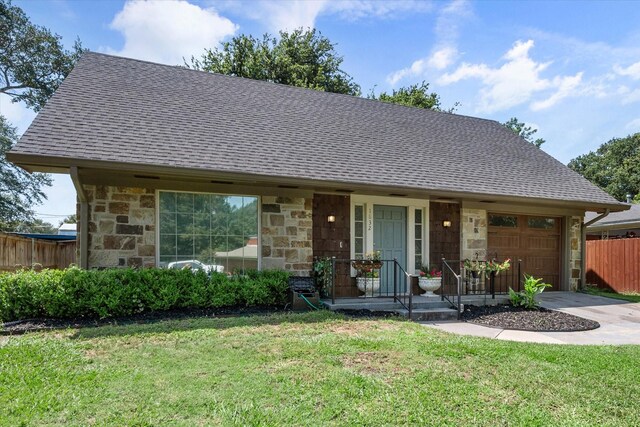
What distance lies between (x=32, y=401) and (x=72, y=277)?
2915 mm

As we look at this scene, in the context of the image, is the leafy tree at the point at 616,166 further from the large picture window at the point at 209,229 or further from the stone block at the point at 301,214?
the large picture window at the point at 209,229

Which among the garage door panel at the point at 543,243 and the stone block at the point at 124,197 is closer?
the stone block at the point at 124,197

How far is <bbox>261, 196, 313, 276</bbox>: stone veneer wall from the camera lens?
7.60 metres

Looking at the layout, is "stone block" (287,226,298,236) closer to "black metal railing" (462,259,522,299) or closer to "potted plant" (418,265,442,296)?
"potted plant" (418,265,442,296)

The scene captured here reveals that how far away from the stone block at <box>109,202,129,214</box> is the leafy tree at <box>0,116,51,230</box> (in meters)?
16.3

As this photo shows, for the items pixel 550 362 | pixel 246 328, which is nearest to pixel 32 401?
pixel 246 328

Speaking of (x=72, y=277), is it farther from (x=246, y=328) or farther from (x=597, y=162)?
(x=597, y=162)

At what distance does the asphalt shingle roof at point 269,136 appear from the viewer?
662 cm

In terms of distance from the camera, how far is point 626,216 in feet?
53.6

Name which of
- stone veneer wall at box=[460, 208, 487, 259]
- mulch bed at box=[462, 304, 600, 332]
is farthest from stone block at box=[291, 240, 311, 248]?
stone veneer wall at box=[460, 208, 487, 259]

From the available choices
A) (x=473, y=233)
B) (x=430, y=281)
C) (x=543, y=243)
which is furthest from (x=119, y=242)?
(x=543, y=243)

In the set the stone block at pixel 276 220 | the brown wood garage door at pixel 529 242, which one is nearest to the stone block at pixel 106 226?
the stone block at pixel 276 220

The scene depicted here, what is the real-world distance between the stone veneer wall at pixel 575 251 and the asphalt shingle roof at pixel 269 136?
0.89 meters

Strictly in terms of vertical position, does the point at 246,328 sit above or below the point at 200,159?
below
